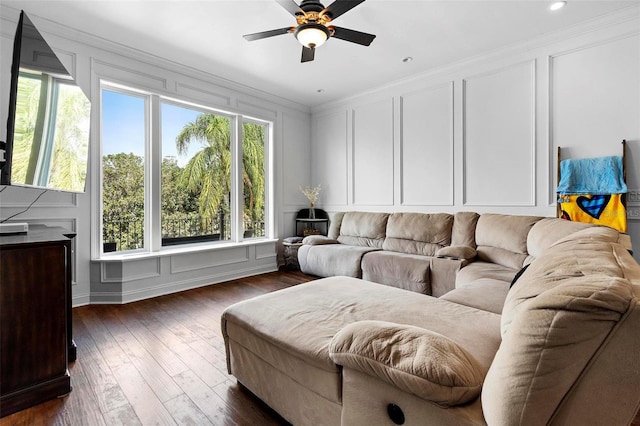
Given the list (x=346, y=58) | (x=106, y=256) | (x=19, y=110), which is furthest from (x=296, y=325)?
(x=346, y=58)

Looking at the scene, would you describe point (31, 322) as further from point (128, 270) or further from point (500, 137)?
point (500, 137)

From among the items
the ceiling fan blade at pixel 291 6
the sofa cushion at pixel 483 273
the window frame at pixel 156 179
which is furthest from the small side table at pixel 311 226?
the ceiling fan blade at pixel 291 6

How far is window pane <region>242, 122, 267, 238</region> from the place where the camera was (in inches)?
193

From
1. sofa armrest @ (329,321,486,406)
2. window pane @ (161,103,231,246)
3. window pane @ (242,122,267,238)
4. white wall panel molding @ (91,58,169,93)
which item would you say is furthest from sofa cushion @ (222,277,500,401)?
white wall panel molding @ (91,58,169,93)

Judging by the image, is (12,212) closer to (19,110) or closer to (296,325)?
(19,110)

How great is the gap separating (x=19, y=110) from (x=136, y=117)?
6.81 ft

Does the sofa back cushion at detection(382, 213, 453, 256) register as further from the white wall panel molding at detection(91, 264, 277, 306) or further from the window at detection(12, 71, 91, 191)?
the window at detection(12, 71, 91, 191)

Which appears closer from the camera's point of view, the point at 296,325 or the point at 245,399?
the point at 296,325

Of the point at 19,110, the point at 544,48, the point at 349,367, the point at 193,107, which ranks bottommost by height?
the point at 349,367

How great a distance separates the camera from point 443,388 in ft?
2.81

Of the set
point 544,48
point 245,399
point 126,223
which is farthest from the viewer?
point 126,223

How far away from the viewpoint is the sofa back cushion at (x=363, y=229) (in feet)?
14.5

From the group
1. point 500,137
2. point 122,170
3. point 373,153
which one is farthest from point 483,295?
point 122,170

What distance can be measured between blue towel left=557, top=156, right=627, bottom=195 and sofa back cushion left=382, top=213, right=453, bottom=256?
121cm
